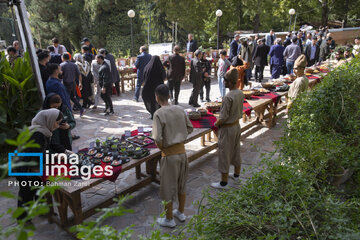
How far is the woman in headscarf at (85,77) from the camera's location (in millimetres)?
8688

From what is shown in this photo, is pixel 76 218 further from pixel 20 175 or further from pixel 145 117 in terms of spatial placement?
pixel 145 117

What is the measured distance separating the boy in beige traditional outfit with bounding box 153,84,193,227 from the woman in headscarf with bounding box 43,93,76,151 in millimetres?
1442

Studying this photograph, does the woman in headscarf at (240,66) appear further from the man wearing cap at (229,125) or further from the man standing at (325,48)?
the man standing at (325,48)

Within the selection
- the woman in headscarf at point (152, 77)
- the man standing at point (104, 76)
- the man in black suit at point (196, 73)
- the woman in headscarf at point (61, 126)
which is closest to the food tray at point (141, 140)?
the woman in headscarf at point (61, 126)

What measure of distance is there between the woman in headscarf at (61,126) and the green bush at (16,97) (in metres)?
1.19

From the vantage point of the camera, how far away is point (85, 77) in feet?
29.2

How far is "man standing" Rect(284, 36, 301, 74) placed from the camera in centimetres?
1058

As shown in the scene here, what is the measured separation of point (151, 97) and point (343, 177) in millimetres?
4973

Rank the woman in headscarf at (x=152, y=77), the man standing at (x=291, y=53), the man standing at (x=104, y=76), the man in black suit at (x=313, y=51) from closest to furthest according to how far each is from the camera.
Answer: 1. the woman in headscarf at (x=152, y=77)
2. the man standing at (x=104, y=76)
3. the man standing at (x=291, y=53)
4. the man in black suit at (x=313, y=51)

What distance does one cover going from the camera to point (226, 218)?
2.16m

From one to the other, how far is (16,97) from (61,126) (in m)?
2.54

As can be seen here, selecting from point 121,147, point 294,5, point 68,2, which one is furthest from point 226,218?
point 294,5

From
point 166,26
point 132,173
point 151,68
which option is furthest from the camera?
point 166,26

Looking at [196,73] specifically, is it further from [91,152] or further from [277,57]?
[91,152]
